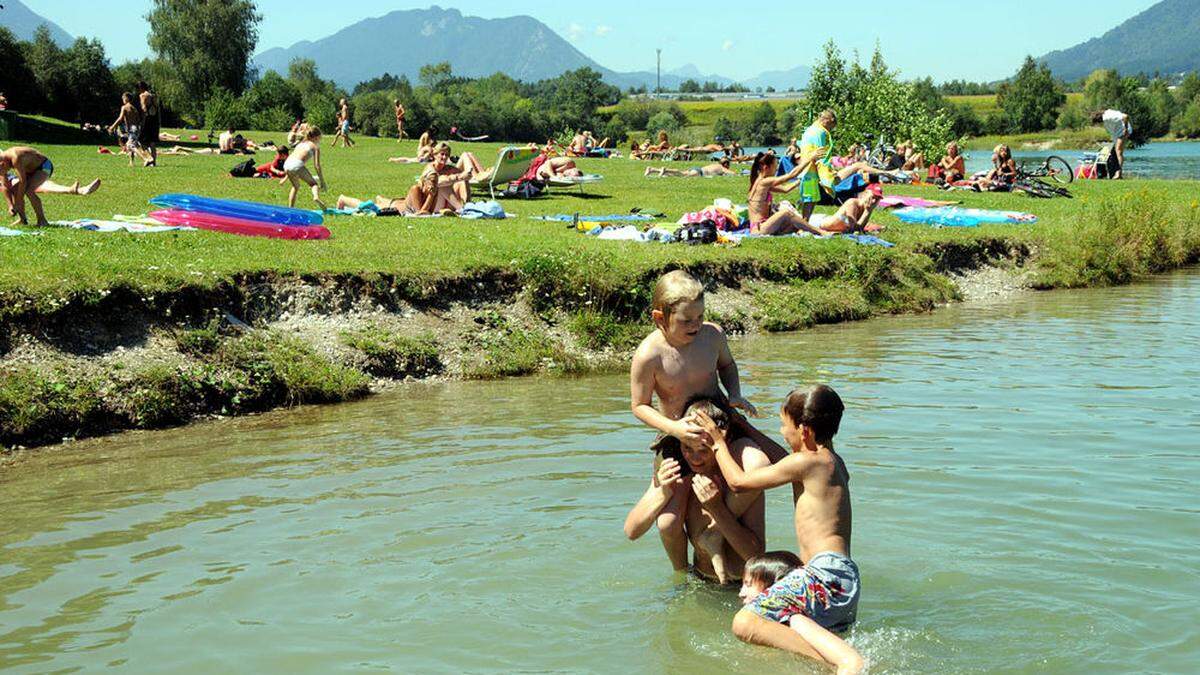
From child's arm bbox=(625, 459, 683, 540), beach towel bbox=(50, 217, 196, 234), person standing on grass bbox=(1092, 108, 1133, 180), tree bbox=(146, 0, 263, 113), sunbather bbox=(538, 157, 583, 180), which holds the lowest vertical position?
child's arm bbox=(625, 459, 683, 540)

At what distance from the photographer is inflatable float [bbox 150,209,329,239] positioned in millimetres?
16359

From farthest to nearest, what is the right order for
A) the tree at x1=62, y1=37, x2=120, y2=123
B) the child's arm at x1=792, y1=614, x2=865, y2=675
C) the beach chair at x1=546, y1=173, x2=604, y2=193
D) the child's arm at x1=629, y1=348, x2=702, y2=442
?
the tree at x1=62, y1=37, x2=120, y2=123
the beach chair at x1=546, y1=173, x2=604, y2=193
the child's arm at x1=629, y1=348, x2=702, y2=442
the child's arm at x1=792, y1=614, x2=865, y2=675

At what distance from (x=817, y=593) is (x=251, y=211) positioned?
42.7ft

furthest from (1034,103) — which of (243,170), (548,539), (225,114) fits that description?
(548,539)

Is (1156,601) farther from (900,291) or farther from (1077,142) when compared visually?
(1077,142)

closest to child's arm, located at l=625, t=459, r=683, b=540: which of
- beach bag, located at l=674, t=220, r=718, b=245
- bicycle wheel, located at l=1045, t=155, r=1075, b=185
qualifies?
beach bag, located at l=674, t=220, r=718, b=245

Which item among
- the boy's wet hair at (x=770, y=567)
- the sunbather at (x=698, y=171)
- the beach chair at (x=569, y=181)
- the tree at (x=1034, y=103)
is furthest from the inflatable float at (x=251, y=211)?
the tree at (x=1034, y=103)

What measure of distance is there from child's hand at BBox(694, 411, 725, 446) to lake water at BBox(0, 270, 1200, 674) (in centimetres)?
103

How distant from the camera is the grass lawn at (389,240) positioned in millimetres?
12867

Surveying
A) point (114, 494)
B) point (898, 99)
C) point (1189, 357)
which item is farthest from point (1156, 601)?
point (898, 99)

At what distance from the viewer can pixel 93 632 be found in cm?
628

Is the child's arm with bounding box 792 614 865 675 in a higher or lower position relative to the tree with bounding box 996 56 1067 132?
lower

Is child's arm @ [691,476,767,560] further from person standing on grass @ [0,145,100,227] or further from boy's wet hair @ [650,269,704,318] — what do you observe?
person standing on grass @ [0,145,100,227]

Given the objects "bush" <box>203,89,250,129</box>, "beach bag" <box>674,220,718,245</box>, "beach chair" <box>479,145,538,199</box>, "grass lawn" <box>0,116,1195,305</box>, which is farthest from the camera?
"bush" <box>203,89,250,129</box>
